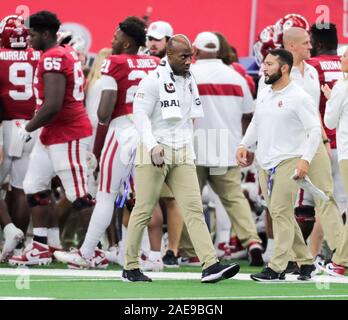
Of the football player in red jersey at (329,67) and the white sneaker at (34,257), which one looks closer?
the white sneaker at (34,257)

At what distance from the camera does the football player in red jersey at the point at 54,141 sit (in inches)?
493

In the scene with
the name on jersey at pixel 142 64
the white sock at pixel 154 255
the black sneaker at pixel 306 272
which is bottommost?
the white sock at pixel 154 255

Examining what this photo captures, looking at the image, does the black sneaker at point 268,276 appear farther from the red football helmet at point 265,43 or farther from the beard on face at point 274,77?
the red football helmet at point 265,43

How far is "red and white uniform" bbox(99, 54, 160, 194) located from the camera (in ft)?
40.4

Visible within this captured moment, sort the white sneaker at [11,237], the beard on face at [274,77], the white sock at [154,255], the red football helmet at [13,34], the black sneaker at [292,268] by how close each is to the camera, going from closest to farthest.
→ 1. the beard on face at [274,77]
2. the black sneaker at [292,268]
3. the white sock at [154,255]
4. the white sneaker at [11,237]
5. the red football helmet at [13,34]

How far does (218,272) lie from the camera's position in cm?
1044

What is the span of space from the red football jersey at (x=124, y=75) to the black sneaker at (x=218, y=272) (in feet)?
8.12

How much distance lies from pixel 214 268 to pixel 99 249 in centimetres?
269

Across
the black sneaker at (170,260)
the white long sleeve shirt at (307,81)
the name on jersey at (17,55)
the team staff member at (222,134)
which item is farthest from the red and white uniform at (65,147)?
the white long sleeve shirt at (307,81)

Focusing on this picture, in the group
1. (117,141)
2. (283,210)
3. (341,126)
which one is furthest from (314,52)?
(283,210)

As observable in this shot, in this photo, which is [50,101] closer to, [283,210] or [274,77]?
[274,77]

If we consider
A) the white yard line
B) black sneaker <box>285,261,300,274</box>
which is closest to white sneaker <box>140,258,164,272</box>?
the white yard line

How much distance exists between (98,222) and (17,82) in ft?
6.45
